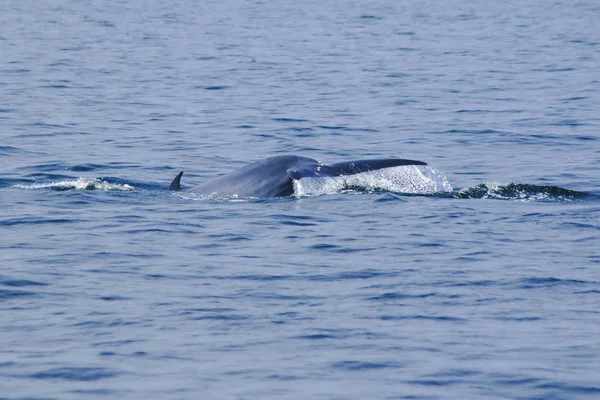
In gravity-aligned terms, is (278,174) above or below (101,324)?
above

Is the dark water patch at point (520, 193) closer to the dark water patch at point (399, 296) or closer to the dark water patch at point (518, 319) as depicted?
the dark water patch at point (399, 296)

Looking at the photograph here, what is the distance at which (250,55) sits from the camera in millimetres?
41250

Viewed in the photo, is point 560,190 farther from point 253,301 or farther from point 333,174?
point 253,301

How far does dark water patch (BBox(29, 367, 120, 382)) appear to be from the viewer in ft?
28.7

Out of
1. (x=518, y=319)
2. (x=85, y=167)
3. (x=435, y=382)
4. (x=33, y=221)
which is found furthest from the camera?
(x=85, y=167)

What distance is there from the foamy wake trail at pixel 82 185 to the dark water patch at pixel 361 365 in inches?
312

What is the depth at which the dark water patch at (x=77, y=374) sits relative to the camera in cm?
876

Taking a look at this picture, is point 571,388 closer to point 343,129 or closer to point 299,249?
point 299,249

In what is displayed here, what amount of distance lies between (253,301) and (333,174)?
11.3ft

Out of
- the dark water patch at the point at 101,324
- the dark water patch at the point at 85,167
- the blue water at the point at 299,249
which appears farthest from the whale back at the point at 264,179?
the dark water patch at the point at 101,324

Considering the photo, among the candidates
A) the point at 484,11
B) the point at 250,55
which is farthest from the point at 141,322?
the point at 484,11

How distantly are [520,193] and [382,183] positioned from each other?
A: 1661mm

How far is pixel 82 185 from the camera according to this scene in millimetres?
16609

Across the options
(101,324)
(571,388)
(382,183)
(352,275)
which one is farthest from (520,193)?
(571,388)
